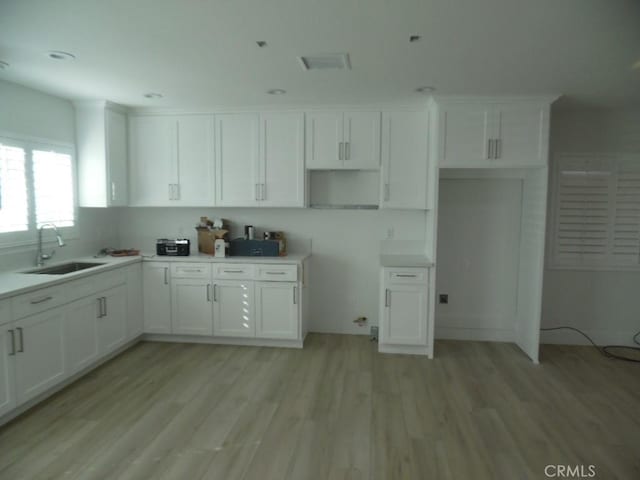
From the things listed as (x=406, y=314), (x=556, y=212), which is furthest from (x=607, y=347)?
(x=406, y=314)

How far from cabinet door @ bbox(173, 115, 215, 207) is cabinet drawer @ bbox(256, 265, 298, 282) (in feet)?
3.13

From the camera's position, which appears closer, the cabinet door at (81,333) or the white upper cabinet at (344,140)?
the cabinet door at (81,333)

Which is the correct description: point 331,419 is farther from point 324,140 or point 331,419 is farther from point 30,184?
point 30,184

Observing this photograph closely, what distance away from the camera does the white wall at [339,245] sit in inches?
179

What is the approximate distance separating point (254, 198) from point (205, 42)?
1984mm

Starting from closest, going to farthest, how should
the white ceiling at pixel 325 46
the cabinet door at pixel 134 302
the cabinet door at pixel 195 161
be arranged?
the white ceiling at pixel 325 46, the cabinet door at pixel 134 302, the cabinet door at pixel 195 161

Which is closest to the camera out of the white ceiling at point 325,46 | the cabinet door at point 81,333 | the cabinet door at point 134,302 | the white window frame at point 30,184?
the white ceiling at point 325,46

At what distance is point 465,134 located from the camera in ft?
12.5

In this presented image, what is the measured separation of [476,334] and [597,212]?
1823 mm

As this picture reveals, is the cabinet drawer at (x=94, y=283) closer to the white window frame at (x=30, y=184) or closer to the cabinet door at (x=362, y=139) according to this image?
the white window frame at (x=30, y=184)

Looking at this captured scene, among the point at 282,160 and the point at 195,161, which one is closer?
the point at 282,160

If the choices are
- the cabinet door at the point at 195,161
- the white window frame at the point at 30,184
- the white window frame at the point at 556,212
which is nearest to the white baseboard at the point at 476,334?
the white window frame at the point at 556,212

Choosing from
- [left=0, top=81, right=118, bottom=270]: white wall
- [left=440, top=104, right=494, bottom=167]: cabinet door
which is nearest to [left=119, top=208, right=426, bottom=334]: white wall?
[left=440, top=104, right=494, bottom=167]: cabinet door

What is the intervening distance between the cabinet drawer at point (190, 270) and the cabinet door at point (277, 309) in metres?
0.56
